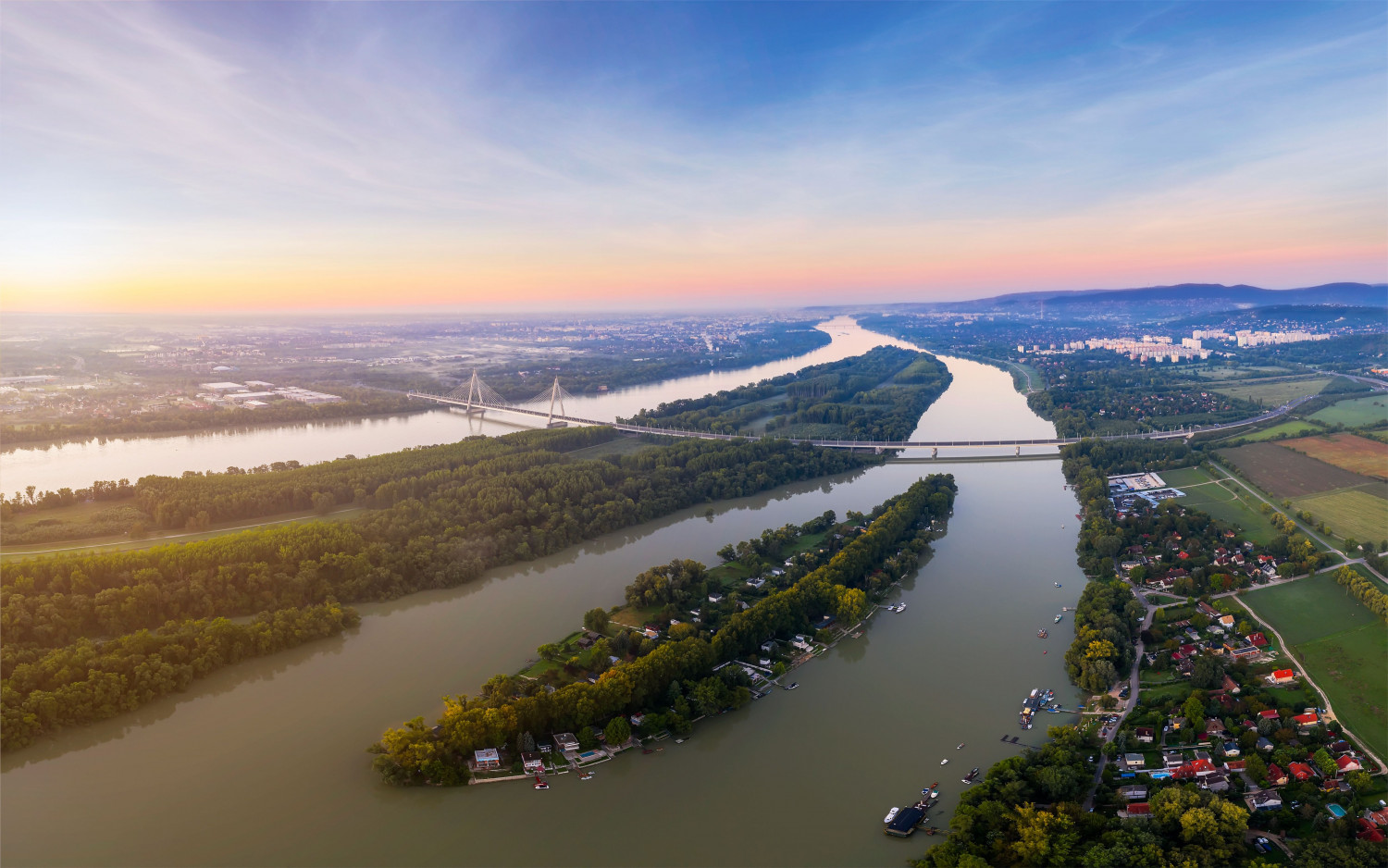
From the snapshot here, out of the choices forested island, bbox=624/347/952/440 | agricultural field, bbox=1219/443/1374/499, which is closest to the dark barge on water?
agricultural field, bbox=1219/443/1374/499

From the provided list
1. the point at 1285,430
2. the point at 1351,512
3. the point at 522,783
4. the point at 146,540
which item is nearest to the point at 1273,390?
the point at 1285,430

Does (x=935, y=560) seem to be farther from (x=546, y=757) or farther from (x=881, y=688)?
(x=546, y=757)

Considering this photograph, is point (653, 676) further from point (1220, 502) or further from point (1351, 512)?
point (1351, 512)

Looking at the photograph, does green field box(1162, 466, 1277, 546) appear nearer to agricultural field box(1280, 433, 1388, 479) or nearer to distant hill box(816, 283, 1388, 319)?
agricultural field box(1280, 433, 1388, 479)

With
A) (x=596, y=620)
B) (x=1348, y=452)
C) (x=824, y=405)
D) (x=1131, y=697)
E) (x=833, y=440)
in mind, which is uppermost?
(x=824, y=405)

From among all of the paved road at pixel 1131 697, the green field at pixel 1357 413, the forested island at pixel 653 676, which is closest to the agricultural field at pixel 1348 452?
the green field at pixel 1357 413

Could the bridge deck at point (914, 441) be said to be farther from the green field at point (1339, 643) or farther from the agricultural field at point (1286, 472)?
the green field at point (1339, 643)
